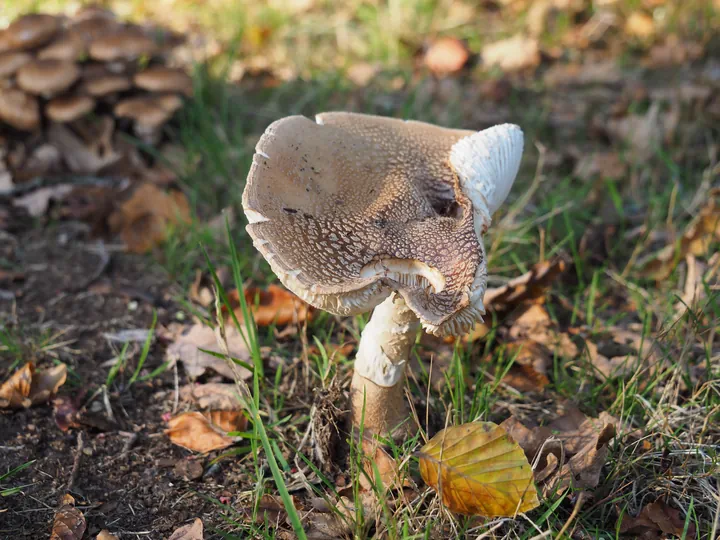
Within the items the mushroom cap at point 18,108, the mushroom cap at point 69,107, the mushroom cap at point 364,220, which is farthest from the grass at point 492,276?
the mushroom cap at point 18,108

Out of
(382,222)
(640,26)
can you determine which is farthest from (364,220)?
(640,26)

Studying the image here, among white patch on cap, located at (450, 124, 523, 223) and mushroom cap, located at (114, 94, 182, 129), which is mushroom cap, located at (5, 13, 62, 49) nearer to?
mushroom cap, located at (114, 94, 182, 129)

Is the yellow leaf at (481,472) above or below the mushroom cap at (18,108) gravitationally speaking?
below

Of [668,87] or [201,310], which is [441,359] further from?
[668,87]

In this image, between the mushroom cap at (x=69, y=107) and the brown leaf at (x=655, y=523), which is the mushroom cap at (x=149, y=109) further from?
the brown leaf at (x=655, y=523)

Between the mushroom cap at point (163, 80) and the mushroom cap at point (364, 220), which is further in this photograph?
the mushroom cap at point (163, 80)

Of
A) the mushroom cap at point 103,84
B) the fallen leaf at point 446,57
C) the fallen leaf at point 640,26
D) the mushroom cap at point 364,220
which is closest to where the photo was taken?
the mushroom cap at point 364,220
